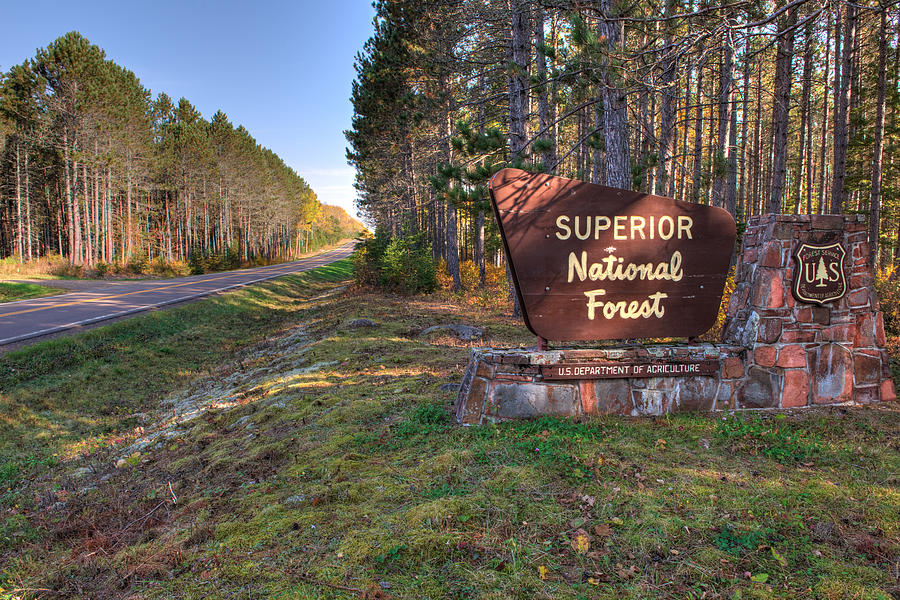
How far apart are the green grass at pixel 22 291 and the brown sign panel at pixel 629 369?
18.7 metres

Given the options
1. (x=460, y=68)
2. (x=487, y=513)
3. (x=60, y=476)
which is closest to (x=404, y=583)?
(x=487, y=513)

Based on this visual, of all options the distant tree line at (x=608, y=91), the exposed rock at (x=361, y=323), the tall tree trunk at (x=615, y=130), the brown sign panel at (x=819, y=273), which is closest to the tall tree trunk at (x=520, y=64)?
the distant tree line at (x=608, y=91)

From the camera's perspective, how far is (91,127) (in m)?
27.6

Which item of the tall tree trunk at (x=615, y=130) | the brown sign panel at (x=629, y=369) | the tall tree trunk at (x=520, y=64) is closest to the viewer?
the brown sign panel at (x=629, y=369)

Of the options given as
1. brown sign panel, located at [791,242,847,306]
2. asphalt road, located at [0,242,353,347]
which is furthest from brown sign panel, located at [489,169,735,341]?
asphalt road, located at [0,242,353,347]

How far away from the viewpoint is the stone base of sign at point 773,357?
470 centimetres

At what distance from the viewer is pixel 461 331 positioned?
9.77 metres

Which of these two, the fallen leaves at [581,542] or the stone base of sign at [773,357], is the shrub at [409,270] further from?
the fallen leaves at [581,542]

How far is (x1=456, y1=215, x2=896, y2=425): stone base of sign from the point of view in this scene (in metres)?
4.70

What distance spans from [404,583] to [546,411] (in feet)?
8.41

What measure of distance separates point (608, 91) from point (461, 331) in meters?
5.36

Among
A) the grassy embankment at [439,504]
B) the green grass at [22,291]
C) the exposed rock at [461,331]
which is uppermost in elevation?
the green grass at [22,291]

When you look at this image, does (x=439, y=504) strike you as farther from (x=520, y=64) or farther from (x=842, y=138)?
(x=842, y=138)

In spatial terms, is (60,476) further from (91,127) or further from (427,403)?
(91,127)
